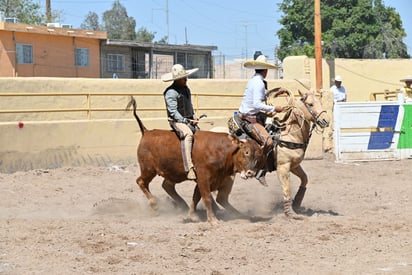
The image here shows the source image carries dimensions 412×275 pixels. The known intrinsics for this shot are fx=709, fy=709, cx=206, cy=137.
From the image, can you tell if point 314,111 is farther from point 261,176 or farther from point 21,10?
point 21,10

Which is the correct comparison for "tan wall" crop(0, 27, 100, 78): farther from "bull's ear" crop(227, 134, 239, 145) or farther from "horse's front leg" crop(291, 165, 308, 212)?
"bull's ear" crop(227, 134, 239, 145)

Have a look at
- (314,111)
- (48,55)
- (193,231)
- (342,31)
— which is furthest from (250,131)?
(342,31)

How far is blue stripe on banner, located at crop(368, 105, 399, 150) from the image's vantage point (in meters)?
15.5

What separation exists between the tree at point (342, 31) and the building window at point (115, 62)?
10.8 metres

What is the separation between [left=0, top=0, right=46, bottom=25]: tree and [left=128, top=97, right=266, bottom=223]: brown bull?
1507 inches

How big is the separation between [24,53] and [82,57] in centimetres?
380

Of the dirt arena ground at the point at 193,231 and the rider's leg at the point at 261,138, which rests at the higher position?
the rider's leg at the point at 261,138

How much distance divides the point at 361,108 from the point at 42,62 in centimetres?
2008

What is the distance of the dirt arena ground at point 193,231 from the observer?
6.62 metres

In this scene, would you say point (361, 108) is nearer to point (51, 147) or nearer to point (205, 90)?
point (205, 90)

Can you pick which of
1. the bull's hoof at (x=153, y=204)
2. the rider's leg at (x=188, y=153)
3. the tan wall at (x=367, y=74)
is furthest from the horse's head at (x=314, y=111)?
the tan wall at (x=367, y=74)

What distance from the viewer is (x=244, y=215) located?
9469mm

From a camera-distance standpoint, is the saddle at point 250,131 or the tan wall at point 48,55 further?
the tan wall at point 48,55

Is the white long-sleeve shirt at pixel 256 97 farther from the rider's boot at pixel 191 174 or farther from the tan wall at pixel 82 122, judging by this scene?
the tan wall at pixel 82 122
